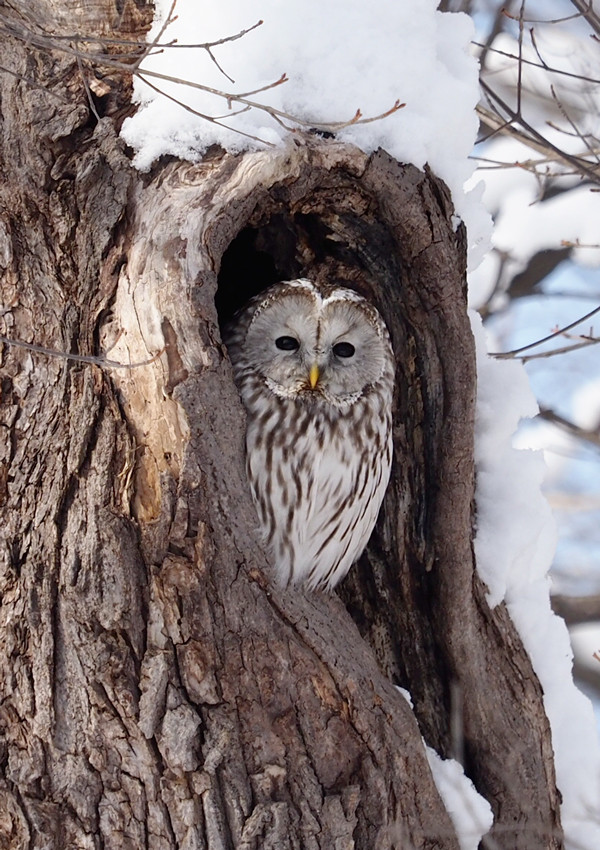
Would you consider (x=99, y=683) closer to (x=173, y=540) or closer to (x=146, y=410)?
(x=173, y=540)

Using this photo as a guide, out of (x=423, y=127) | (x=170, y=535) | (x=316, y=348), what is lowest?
(x=170, y=535)

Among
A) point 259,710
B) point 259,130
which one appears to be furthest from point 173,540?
point 259,130

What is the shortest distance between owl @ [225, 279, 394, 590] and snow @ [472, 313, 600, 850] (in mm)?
363

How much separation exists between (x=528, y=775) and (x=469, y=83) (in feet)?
7.06

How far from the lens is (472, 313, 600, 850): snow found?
121 inches

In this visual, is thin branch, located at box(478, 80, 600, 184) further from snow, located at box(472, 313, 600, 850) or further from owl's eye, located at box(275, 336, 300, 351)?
owl's eye, located at box(275, 336, 300, 351)

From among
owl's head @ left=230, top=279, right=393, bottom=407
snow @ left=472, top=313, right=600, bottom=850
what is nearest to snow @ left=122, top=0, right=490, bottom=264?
owl's head @ left=230, top=279, right=393, bottom=407

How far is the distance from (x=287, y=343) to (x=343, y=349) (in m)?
0.18

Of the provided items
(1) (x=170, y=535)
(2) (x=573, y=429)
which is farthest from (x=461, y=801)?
(2) (x=573, y=429)

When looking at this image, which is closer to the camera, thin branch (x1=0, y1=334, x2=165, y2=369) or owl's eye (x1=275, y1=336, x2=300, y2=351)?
thin branch (x1=0, y1=334, x2=165, y2=369)

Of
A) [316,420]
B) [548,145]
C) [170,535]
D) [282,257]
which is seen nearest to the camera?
[170,535]

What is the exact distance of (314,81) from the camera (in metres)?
2.74

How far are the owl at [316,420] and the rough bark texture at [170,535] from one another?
0.66ft

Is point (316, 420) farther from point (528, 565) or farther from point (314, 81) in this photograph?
point (314, 81)
